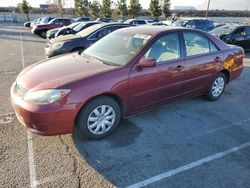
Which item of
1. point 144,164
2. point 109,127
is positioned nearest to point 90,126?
point 109,127

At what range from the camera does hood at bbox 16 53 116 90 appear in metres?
3.11

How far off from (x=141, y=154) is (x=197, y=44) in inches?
99.3

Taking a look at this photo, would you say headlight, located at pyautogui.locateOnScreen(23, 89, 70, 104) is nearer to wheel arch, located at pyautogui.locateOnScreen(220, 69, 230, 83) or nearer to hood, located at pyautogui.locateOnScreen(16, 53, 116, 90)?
hood, located at pyautogui.locateOnScreen(16, 53, 116, 90)

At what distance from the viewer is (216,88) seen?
5.07 m

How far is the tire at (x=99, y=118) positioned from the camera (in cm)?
320

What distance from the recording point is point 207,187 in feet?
8.52

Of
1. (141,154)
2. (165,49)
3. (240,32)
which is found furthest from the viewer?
(240,32)

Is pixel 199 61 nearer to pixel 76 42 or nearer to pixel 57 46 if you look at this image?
pixel 76 42

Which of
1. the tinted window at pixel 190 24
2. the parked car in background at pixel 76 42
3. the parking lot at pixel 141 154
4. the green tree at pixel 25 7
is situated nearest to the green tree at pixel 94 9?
the green tree at pixel 25 7

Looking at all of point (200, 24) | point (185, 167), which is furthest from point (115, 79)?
point (200, 24)

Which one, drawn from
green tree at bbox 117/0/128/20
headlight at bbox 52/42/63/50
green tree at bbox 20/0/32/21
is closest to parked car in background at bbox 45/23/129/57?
headlight at bbox 52/42/63/50

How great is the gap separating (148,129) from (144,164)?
0.91 metres

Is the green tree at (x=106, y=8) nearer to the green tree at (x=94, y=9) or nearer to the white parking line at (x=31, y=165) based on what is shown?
the green tree at (x=94, y=9)

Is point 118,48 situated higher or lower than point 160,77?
higher
